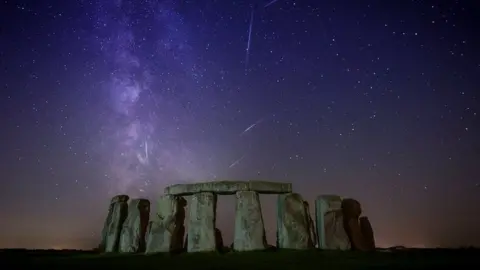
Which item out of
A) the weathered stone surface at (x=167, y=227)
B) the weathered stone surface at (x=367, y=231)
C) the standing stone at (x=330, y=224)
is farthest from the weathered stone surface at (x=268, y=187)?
the weathered stone surface at (x=367, y=231)

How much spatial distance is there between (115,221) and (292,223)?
577 cm

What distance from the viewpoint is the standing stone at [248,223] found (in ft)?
39.1

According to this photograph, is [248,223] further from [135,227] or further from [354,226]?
[135,227]

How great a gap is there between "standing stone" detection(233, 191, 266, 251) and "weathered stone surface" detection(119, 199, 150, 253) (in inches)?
123

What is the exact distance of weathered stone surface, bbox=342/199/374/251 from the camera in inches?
490

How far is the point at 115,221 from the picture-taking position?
13789 mm

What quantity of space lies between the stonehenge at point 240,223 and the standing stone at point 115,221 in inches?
1.2

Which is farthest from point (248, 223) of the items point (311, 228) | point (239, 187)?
point (311, 228)

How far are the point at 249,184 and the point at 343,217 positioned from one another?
305 cm

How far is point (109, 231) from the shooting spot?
13703 mm

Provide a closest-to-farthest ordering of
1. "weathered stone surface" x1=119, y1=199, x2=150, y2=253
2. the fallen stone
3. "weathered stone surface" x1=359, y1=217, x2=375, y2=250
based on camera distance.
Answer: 1. "weathered stone surface" x1=119, y1=199, x2=150, y2=253
2. "weathered stone surface" x1=359, y1=217, x2=375, y2=250
3. the fallen stone

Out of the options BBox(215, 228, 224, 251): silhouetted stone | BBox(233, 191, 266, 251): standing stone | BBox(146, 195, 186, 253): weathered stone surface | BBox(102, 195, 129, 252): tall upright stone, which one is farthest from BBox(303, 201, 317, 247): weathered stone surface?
BBox(102, 195, 129, 252): tall upright stone

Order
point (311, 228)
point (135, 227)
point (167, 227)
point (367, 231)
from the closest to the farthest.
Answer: point (167, 227) → point (311, 228) → point (135, 227) → point (367, 231)

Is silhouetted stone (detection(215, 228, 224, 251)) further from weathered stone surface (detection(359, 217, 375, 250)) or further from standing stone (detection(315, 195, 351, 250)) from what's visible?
weathered stone surface (detection(359, 217, 375, 250))
